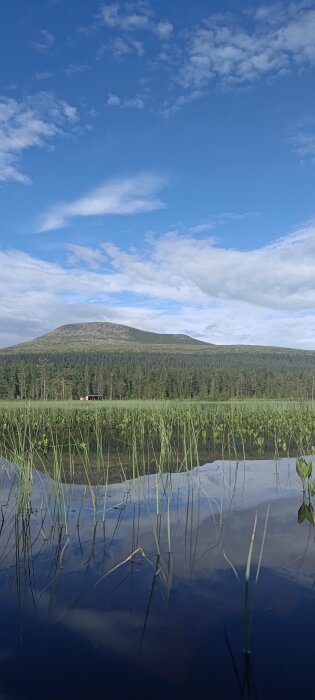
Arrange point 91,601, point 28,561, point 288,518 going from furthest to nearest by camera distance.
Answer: point 288,518, point 28,561, point 91,601

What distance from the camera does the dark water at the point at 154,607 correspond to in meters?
2.72

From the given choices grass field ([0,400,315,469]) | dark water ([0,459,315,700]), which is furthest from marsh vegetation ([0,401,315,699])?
grass field ([0,400,315,469])

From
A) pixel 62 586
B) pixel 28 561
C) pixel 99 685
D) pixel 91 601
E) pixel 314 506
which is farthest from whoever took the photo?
pixel 314 506

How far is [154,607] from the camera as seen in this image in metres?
3.57

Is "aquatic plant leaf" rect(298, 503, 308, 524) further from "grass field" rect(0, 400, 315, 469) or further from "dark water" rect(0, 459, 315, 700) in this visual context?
"grass field" rect(0, 400, 315, 469)

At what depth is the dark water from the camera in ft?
8.93

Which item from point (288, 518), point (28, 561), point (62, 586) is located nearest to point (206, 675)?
point (62, 586)

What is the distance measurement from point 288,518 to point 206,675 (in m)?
3.47

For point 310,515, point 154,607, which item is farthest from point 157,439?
point 154,607

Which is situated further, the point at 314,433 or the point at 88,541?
the point at 314,433

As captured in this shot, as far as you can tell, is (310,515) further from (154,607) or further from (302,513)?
(154,607)

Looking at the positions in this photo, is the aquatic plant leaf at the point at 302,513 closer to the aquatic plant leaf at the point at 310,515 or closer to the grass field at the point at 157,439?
the aquatic plant leaf at the point at 310,515

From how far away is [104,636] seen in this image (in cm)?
318

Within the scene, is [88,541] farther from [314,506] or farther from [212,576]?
[314,506]
